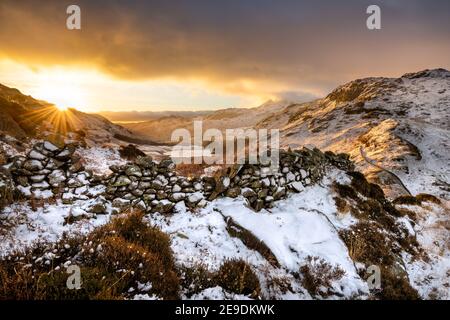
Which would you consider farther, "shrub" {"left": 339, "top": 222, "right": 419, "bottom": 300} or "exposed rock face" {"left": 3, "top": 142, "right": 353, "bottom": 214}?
"exposed rock face" {"left": 3, "top": 142, "right": 353, "bottom": 214}

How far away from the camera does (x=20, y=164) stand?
7.72 meters

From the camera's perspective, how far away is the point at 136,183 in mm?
8531

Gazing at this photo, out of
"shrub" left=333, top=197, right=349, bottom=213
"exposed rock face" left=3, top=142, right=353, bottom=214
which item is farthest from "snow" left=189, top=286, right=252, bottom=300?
"shrub" left=333, top=197, right=349, bottom=213

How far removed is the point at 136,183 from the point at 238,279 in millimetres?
4530

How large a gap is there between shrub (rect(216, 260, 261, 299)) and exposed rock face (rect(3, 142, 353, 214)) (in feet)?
9.93

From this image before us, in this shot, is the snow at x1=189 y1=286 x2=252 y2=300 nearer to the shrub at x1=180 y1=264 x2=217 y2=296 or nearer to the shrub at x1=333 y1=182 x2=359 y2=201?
the shrub at x1=180 y1=264 x2=217 y2=296

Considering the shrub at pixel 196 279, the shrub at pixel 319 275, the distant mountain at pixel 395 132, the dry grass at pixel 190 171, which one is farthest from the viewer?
the distant mountain at pixel 395 132

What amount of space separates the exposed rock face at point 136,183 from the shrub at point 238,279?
3.03 meters

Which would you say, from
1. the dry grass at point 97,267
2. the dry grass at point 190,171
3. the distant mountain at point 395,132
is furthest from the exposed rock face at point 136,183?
the distant mountain at point 395,132

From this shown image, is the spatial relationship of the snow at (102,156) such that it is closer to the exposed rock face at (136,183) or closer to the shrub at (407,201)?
the exposed rock face at (136,183)

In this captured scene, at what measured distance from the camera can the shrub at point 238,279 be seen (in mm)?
5664

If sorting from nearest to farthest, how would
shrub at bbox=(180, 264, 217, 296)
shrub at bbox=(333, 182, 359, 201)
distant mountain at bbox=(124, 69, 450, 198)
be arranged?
shrub at bbox=(180, 264, 217, 296) < shrub at bbox=(333, 182, 359, 201) < distant mountain at bbox=(124, 69, 450, 198)

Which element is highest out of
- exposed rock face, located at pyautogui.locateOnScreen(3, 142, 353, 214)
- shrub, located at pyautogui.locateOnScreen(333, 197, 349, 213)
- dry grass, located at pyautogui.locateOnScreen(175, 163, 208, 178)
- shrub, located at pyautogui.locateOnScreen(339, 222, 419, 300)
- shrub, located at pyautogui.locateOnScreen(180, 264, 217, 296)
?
exposed rock face, located at pyautogui.locateOnScreen(3, 142, 353, 214)

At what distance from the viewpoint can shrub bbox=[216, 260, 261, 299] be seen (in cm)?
566
